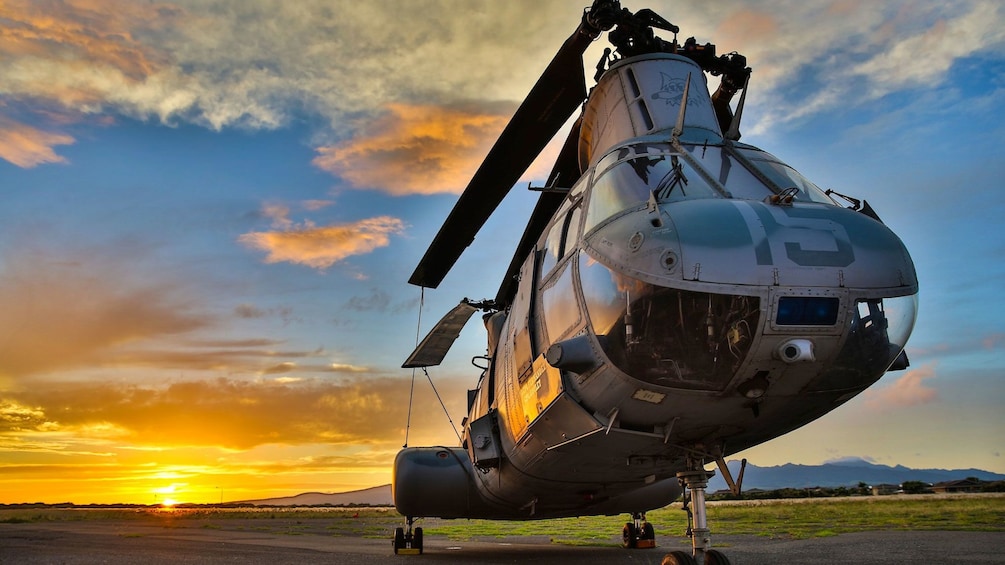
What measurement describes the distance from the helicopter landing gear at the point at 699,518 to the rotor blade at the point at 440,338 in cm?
629

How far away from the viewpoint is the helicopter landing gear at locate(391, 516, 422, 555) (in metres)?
14.2

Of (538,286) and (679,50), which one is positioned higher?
(679,50)

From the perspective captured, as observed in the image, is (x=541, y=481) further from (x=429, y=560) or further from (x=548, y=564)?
(x=429, y=560)

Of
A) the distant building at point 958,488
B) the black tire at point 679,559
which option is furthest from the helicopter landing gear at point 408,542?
the distant building at point 958,488

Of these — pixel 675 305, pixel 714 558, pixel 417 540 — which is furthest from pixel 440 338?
pixel 675 305

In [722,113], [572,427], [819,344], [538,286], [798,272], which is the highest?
[722,113]

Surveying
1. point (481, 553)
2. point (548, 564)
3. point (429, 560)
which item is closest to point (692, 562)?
point (548, 564)

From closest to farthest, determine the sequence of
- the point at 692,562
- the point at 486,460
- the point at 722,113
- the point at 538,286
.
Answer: the point at 692,562, the point at 538,286, the point at 486,460, the point at 722,113

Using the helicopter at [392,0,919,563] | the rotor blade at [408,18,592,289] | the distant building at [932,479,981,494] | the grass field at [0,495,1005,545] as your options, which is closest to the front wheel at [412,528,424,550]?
the grass field at [0,495,1005,545]

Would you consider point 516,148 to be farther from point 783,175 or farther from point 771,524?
point 771,524

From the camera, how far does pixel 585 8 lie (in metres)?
8.21

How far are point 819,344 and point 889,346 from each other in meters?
0.73

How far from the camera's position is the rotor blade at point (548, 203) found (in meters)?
10.1

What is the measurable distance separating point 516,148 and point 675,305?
598 cm
